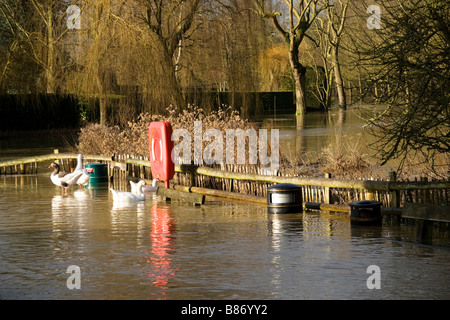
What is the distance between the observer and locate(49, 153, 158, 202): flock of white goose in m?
18.0

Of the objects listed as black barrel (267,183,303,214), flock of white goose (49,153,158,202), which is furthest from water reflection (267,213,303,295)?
flock of white goose (49,153,158,202)

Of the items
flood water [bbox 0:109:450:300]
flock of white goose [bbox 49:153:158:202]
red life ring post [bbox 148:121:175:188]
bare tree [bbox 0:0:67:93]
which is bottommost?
flood water [bbox 0:109:450:300]

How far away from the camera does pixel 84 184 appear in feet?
76.2

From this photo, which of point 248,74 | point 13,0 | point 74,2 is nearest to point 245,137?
point 248,74

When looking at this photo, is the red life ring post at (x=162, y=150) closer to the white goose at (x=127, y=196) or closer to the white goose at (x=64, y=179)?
the white goose at (x=127, y=196)

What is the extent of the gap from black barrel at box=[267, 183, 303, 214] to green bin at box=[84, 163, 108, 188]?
824 cm

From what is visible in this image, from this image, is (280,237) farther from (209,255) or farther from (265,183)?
(265,183)

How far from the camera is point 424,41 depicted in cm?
1288

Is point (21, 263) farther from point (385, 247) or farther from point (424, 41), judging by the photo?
point (424, 41)

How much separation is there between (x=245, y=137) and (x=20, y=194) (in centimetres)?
620

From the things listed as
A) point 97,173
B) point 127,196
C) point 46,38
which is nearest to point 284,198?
point 127,196

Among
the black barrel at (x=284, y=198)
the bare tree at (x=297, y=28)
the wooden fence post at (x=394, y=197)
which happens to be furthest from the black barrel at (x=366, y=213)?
the bare tree at (x=297, y=28)

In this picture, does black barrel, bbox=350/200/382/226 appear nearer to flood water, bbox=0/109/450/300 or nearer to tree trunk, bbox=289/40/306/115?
flood water, bbox=0/109/450/300

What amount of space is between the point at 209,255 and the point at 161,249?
0.96 metres
